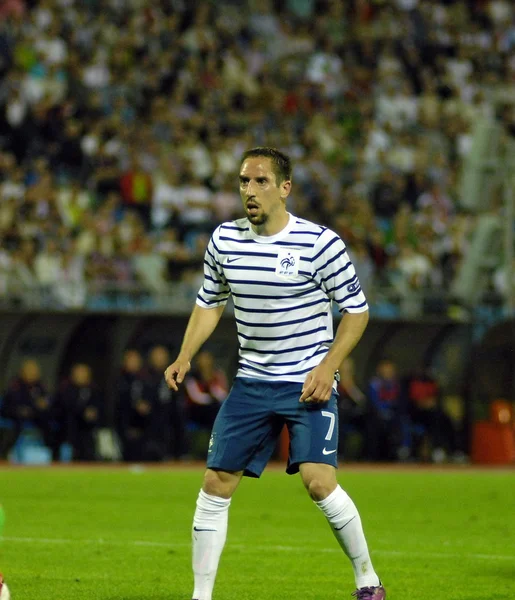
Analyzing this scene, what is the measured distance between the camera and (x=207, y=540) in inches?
290

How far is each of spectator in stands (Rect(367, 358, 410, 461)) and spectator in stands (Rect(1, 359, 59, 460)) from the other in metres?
5.11

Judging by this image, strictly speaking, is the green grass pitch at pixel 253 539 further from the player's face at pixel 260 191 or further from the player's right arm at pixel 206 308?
the player's face at pixel 260 191

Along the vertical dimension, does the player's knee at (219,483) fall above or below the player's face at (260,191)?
below

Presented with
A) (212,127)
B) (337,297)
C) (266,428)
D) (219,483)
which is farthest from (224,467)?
(212,127)

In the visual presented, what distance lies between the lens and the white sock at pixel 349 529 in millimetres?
7363

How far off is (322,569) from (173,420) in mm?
12731

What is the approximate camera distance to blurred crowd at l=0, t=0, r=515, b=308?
2253 centimetres

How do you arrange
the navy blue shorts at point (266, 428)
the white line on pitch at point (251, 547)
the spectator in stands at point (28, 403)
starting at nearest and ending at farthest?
the navy blue shorts at point (266, 428), the white line on pitch at point (251, 547), the spectator in stands at point (28, 403)

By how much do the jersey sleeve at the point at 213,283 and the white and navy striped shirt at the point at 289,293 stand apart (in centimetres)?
12

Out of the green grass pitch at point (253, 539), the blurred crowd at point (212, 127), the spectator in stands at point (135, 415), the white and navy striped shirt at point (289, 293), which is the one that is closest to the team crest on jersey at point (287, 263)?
the white and navy striped shirt at point (289, 293)

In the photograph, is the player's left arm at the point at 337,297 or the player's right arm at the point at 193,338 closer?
the player's left arm at the point at 337,297

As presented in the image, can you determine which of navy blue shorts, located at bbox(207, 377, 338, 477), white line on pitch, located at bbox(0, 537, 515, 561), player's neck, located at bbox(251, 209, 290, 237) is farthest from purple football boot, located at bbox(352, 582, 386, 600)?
white line on pitch, located at bbox(0, 537, 515, 561)

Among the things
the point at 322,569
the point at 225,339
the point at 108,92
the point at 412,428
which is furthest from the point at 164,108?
the point at 322,569

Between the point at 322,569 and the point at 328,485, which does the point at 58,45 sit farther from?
the point at 328,485
